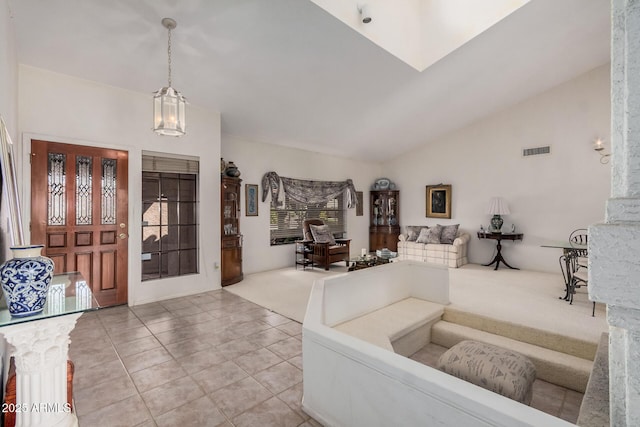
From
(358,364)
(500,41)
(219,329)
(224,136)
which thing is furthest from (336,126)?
(358,364)

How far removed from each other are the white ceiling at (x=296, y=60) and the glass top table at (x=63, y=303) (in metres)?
2.46

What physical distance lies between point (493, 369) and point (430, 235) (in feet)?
16.5

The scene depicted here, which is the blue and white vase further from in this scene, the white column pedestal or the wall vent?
the wall vent

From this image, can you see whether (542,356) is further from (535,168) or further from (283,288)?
(535,168)

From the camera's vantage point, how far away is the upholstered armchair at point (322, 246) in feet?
20.0

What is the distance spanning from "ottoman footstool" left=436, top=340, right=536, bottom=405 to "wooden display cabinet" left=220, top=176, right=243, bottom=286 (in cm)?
377

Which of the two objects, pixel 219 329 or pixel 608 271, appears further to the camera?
pixel 219 329

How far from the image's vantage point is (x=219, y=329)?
3.28 meters

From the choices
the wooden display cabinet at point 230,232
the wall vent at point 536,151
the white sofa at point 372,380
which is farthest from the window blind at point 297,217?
the wall vent at point 536,151

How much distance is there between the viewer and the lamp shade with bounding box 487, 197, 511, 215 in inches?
235

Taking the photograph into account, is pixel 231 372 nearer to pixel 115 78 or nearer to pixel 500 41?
pixel 115 78

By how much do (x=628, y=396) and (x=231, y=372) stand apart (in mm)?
2453

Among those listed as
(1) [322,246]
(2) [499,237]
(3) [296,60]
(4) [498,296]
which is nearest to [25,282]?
(3) [296,60]

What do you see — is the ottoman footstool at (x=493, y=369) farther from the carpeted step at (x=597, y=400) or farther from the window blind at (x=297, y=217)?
the window blind at (x=297, y=217)
